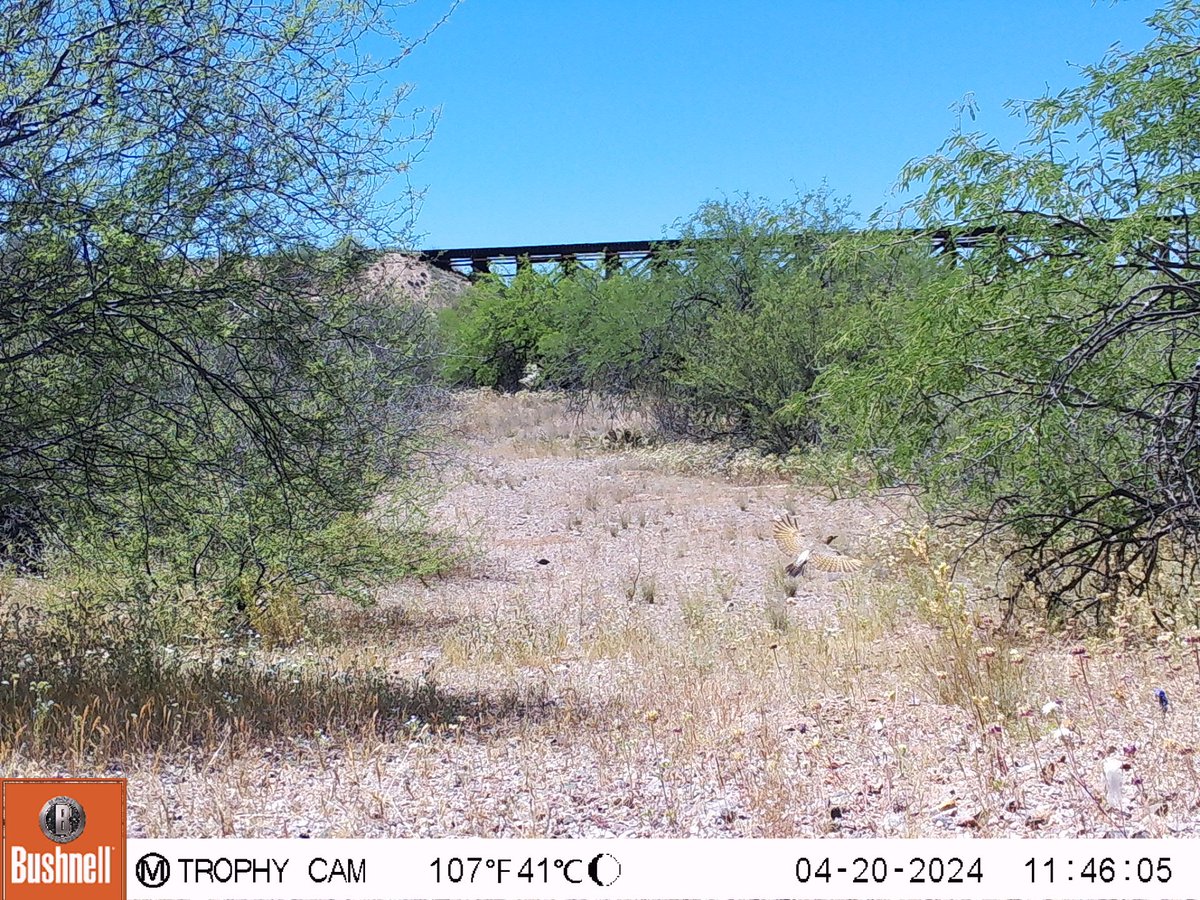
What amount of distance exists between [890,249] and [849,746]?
4368 millimetres

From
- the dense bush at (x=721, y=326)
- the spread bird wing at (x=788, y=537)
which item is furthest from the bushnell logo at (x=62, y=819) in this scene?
the dense bush at (x=721, y=326)

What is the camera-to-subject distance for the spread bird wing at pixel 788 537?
15.1 m

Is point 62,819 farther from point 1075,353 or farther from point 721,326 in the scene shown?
point 721,326

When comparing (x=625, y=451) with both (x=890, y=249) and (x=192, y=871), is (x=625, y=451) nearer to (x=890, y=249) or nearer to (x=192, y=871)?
(x=890, y=249)

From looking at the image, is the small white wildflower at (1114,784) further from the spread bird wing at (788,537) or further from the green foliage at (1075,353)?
the spread bird wing at (788,537)

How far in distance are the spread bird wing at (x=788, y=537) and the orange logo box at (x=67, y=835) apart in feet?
38.1

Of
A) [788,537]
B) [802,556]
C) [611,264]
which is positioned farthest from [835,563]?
[611,264]

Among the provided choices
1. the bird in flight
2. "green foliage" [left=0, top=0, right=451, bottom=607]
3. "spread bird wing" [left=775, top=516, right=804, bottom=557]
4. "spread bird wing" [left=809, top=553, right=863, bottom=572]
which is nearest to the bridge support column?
"spread bird wing" [left=775, top=516, right=804, bottom=557]

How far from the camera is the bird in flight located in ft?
45.0

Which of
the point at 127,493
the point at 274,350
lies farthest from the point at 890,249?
the point at 127,493

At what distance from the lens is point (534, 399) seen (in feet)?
133

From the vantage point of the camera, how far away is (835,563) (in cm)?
1396

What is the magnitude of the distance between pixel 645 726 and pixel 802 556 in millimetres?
8245

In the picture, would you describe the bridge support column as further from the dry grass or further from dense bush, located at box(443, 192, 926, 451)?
the dry grass
